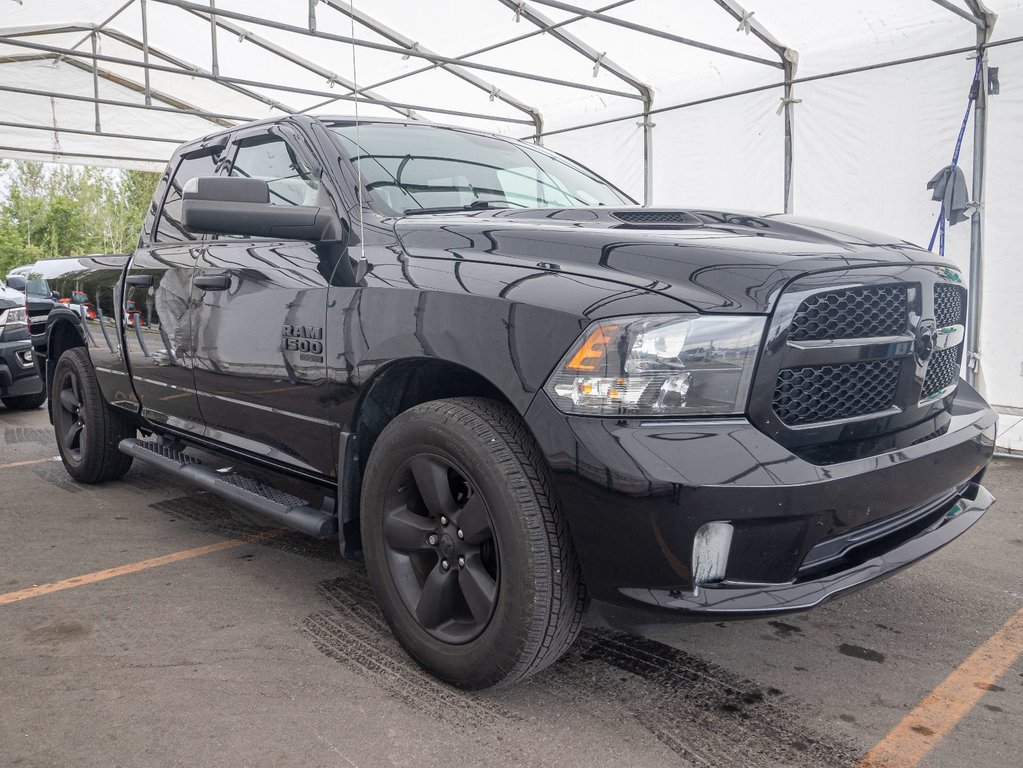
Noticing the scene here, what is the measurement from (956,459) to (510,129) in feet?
31.5

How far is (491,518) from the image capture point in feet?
6.83

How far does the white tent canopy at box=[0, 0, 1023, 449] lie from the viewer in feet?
20.9

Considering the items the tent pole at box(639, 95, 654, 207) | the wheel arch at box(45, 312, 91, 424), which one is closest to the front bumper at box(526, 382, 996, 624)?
the wheel arch at box(45, 312, 91, 424)

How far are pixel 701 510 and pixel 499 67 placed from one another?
8.72 m

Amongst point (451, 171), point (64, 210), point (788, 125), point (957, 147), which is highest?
point (64, 210)

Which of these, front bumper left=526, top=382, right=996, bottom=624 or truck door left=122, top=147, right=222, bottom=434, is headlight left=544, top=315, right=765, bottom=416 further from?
truck door left=122, top=147, right=222, bottom=434

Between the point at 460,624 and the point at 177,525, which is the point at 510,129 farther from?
the point at 460,624

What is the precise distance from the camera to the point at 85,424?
15.0 ft

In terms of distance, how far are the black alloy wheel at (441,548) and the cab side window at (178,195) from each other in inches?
73.6

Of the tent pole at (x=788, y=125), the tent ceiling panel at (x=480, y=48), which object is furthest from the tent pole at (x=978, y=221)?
the tent pole at (x=788, y=125)

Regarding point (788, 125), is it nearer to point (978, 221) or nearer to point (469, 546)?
point (978, 221)

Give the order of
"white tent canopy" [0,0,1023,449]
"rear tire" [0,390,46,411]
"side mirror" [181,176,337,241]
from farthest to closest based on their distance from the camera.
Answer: "rear tire" [0,390,46,411]
"white tent canopy" [0,0,1023,449]
"side mirror" [181,176,337,241]

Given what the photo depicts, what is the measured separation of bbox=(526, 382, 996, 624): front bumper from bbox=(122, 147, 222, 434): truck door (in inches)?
78.9

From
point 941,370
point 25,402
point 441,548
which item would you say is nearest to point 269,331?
point 441,548
